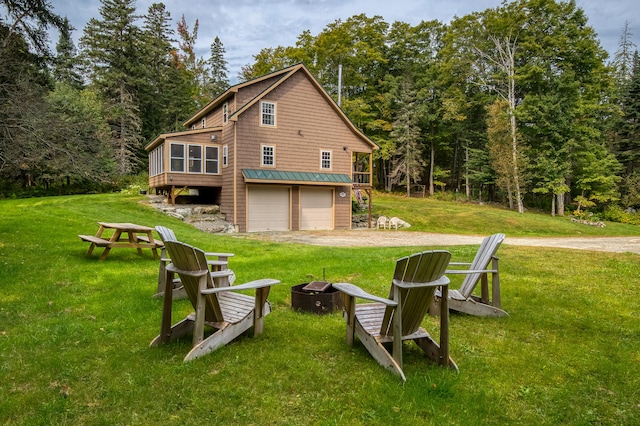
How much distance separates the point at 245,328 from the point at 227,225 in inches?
557

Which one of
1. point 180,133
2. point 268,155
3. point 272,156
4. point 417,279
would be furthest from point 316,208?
point 417,279

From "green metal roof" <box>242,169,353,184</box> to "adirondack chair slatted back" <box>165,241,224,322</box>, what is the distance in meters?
13.9

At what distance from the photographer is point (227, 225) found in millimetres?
17297

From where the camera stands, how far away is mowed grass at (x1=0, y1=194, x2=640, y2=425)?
2525 millimetres

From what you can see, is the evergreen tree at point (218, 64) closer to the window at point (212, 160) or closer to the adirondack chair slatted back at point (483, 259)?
the window at point (212, 160)

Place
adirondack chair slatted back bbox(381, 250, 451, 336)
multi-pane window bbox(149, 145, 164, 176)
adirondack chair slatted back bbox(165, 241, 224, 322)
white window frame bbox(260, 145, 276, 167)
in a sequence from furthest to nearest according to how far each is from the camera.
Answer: multi-pane window bbox(149, 145, 164, 176) → white window frame bbox(260, 145, 276, 167) → adirondack chair slatted back bbox(165, 241, 224, 322) → adirondack chair slatted back bbox(381, 250, 451, 336)

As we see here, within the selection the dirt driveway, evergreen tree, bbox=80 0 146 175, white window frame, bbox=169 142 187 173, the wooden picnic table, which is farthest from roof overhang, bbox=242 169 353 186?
evergreen tree, bbox=80 0 146 175

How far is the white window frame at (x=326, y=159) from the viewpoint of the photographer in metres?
19.4

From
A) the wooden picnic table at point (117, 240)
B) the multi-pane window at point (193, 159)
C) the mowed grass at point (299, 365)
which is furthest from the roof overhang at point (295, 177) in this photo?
the mowed grass at point (299, 365)

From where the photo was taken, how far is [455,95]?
106 feet

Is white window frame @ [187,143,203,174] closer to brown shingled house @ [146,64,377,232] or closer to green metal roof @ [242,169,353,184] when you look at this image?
brown shingled house @ [146,64,377,232]

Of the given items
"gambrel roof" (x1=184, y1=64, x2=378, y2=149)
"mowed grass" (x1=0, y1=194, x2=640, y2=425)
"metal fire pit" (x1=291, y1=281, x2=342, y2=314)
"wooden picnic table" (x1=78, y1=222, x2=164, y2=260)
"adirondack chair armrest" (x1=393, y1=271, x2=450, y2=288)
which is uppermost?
"gambrel roof" (x1=184, y1=64, x2=378, y2=149)

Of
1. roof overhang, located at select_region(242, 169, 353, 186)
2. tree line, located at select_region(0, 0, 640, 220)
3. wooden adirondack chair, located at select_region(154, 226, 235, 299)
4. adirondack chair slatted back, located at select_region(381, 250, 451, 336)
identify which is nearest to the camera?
adirondack chair slatted back, located at select_region(381, 250, 451, 336)

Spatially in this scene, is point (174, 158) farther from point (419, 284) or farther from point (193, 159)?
point (419, 284)
